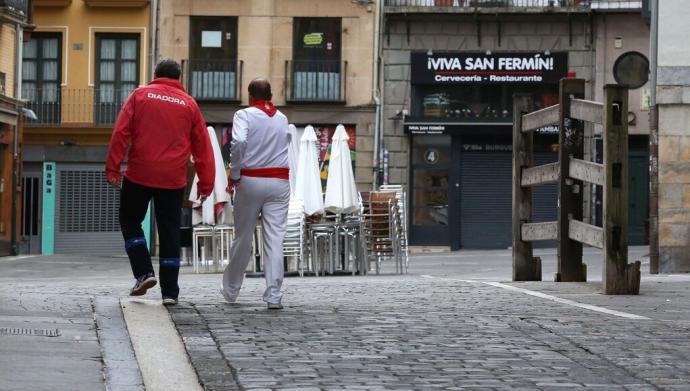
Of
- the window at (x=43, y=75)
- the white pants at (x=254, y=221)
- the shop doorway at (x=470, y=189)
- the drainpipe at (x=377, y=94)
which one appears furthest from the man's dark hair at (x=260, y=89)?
the window at (x=43, y=75)

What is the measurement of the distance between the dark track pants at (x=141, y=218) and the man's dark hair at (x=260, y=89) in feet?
2.95

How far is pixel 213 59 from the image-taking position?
39531 millimetres

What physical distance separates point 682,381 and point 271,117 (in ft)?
15.0

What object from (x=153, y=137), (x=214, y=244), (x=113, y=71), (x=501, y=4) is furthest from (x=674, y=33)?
(x=113, y=71)

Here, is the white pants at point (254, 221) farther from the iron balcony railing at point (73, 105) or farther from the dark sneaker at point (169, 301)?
the iron balcony railing at point (73, 105)

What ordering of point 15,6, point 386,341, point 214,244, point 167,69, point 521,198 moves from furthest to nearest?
1. point 15,6
2. point 214,244
3. point 521,198
4. point 167,69
5. point 386,341

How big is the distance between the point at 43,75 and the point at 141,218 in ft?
103

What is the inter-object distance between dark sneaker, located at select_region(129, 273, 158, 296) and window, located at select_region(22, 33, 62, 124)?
3077cm

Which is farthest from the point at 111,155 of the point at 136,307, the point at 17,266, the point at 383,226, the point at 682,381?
the point at 17,266

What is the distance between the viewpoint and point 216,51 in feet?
130

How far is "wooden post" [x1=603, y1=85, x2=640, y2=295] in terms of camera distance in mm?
12156

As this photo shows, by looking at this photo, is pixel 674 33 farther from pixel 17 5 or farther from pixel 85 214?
pixel 85 214

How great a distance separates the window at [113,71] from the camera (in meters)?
40.5

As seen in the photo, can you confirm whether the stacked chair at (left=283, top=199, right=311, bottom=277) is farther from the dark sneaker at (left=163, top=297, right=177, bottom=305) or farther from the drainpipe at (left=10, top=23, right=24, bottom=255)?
the drainpipe at (left=10, top=23, right=24, bottom=255)
